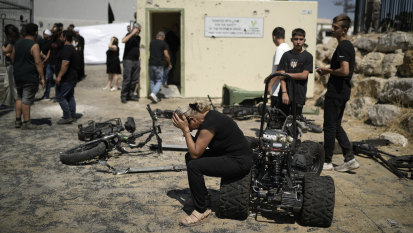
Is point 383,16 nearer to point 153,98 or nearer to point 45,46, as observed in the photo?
point 153,98

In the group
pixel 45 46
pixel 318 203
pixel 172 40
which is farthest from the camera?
pixel 172 40

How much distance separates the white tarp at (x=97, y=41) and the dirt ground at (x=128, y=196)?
1219 centimetres

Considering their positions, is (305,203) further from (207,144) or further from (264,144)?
(207,144)

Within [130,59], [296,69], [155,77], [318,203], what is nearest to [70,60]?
[130,59]

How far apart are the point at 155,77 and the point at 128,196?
6.53 metres

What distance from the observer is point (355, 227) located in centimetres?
389

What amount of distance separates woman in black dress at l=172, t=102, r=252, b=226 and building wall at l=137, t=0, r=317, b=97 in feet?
25.8

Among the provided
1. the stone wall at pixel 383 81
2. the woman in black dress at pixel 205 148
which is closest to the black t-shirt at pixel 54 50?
the stone wall at pixel 383 81

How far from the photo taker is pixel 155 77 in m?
10.8

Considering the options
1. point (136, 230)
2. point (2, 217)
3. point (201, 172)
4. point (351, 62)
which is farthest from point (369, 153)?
point (2, 217)

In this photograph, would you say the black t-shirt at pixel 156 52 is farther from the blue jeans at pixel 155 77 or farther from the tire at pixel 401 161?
the tire at pixel 401 161

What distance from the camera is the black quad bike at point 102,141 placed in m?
5.62

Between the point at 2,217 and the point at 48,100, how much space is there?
7.39m

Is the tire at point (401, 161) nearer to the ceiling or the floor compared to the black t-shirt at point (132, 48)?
nearer to the floor
